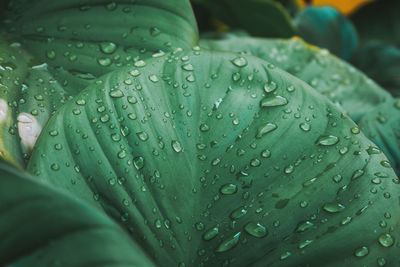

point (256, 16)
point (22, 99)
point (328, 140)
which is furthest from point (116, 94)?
point (256, 16)

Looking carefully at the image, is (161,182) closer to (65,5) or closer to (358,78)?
(65,5)

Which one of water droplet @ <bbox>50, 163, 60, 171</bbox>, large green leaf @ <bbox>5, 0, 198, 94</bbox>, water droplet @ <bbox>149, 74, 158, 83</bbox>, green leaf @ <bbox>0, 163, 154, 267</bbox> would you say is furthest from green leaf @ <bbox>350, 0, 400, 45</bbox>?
green leaf @ <bbox>0, 163, 154, 267</bbox>

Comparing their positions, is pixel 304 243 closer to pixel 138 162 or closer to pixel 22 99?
pixel 138 162

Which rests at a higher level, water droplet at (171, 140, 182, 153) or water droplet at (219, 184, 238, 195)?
water droplet at (171, 140, 182, 153)

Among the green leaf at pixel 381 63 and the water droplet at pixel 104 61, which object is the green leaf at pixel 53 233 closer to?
the water droplet at pixel 104 61

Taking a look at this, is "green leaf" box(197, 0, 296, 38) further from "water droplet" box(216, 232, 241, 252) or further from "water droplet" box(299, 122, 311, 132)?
"water droplet" box(216, 232, 241, 252)
